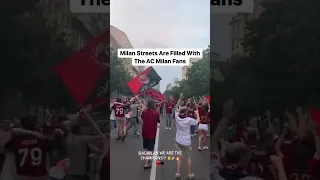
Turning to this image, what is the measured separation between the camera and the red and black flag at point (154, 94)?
351 cm

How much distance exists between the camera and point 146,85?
3.49 m

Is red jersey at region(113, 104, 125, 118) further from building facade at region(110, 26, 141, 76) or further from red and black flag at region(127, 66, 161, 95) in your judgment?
building facade at region(110, 26, 141, 76)

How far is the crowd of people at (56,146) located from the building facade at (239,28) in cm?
142

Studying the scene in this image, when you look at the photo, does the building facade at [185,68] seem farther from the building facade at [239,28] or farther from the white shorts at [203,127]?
the white shorts at [203,127]

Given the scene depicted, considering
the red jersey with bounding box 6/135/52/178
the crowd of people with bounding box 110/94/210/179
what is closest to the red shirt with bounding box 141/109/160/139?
the crowd of people with bounding box 110/94/210/179

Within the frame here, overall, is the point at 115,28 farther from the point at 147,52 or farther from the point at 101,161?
the point at 101,161

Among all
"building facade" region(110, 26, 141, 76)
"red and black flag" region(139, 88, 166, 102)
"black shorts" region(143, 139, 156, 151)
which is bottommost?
"black shorts" region(143, 139, 156, 151)

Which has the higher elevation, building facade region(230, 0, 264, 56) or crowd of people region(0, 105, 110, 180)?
building facade region(230, 0, 264, 56)

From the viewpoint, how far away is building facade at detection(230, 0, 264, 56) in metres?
3.46

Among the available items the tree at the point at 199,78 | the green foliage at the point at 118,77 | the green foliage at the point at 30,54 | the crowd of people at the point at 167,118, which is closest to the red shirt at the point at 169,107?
the crowd of people at the point at 167,118

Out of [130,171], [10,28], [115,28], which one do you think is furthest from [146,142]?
[10,28]

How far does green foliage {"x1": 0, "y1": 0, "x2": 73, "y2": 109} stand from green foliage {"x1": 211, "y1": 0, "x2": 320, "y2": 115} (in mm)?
1468

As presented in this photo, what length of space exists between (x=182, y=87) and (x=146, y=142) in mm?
601

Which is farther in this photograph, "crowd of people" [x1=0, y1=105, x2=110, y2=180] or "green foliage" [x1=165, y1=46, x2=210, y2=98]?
"crowd of people" [x1=0, y1=105, x2=110, y2=180]
